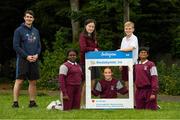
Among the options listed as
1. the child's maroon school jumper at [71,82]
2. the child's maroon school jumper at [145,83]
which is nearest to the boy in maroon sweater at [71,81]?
the child's maroon school jumper at [71,82]

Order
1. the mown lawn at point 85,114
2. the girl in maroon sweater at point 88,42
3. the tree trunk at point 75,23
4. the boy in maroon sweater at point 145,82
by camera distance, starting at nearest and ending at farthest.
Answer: the mown lawn at point 85,114 → the boy in maroon sweater at point 145,82 → the girl in maroon sweater at point 88,42 → the tree trunk at point 75,23

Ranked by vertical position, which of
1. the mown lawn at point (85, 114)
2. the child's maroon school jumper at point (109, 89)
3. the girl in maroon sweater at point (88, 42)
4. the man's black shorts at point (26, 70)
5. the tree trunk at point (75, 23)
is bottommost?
the mown lawn at point (85, 114)

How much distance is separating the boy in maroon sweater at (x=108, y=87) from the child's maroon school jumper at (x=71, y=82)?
39 cm

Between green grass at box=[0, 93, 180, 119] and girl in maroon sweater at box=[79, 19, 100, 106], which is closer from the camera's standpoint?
green grass at box=[0, 93, 180, 119]

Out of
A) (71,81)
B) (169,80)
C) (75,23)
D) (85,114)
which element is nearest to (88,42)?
(71,81)

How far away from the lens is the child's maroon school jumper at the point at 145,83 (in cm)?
1237

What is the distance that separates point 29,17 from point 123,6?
9.81m

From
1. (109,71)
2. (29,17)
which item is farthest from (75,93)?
(29,17)

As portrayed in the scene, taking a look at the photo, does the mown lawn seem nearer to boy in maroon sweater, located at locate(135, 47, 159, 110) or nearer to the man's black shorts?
boy in maroon sweater, located at locate(135, 47, 159, 110)

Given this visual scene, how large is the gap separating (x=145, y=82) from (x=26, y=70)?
98.5 inches

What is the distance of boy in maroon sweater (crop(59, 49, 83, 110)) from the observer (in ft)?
40.6

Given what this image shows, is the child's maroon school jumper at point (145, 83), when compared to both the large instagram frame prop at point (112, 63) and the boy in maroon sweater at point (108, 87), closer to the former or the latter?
the large instagram frame prop at point (112, 63)

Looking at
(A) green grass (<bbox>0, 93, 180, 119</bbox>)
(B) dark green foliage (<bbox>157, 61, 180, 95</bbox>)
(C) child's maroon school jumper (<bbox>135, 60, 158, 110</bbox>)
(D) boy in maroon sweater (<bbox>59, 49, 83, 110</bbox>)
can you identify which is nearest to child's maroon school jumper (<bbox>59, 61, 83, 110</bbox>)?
(D) boy in maroon sweater (<bbox>59, 49, 83, 110</bbox>)

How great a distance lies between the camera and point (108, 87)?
12586 millimetres
